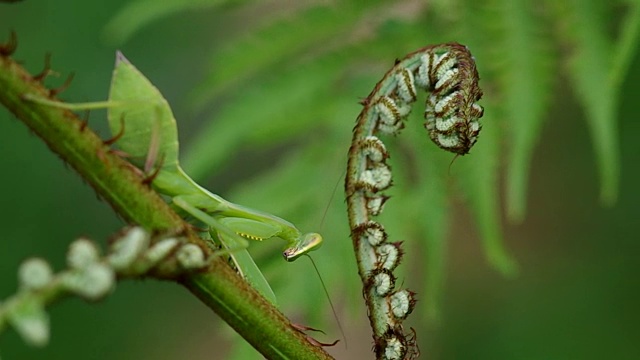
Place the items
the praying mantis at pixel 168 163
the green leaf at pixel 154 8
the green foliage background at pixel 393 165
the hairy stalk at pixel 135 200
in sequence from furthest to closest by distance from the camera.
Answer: the green leaf at pixel 154 8, the green foliage background at pixel 393 165, the praying mantis at pixel 168 163, the hairy stalk at pixel 135 200

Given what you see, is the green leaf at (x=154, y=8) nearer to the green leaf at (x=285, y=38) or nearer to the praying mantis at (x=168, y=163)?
the green leaf at (x=285, y=38)

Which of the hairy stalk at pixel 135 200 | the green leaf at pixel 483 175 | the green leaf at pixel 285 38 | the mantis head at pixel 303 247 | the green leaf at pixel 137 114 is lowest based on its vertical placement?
the hairy stalk at pixel 135 200

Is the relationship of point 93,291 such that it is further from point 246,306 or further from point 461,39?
point 461,39

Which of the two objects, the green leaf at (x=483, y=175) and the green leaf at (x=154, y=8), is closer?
the green leaf at (x=483, y=175)

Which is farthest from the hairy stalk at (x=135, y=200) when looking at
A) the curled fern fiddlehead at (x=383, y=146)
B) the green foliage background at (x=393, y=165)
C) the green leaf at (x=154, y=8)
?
the green leaf at (x=154, y=8)

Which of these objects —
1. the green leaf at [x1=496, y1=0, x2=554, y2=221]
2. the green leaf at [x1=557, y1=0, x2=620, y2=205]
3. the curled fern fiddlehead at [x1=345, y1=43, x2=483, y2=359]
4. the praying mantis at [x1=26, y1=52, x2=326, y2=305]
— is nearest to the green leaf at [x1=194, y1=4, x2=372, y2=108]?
the green leaf at [x1=496, y1=0, x2=554, y2=221]

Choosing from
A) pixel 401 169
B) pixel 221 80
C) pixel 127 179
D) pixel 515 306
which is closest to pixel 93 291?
pixel 127 179
